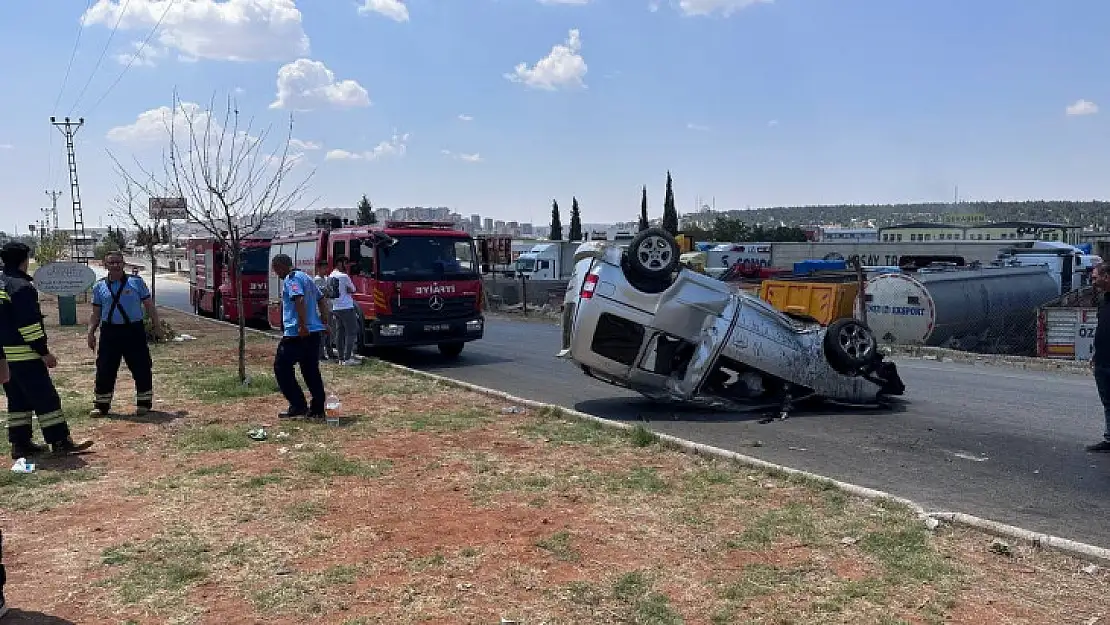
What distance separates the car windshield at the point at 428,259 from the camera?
47.0 ft

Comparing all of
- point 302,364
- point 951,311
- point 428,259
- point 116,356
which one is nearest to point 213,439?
point 302,364

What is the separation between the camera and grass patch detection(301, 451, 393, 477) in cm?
651

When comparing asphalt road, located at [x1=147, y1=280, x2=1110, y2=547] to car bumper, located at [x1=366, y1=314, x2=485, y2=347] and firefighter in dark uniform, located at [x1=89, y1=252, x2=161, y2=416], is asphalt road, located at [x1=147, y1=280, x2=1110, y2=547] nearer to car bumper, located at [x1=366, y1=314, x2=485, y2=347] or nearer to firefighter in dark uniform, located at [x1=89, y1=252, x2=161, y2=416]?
car bumper, located at [x1=366, y1=314, x2=485, y2=347]

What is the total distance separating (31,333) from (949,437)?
8369mm

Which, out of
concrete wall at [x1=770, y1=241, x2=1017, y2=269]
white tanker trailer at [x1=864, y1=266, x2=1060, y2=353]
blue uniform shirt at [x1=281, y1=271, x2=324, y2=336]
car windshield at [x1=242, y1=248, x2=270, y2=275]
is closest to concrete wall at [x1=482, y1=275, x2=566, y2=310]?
car windshield at [x1=242, y1=248, x2=270, y2=275]

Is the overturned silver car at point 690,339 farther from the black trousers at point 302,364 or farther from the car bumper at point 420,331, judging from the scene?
the car bumper at point 420,331

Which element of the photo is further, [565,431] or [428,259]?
[428,259]

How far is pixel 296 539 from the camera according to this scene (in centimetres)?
501

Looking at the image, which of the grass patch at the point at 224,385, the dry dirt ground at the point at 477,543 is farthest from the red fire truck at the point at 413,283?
the dry dirt ground at the point at 477,543

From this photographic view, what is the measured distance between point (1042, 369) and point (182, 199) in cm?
1528

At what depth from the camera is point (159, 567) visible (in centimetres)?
459

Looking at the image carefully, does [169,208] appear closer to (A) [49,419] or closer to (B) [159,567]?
(A) [49,419]

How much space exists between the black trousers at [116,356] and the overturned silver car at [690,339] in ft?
15.4

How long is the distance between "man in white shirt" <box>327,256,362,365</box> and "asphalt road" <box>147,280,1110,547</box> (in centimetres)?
170
